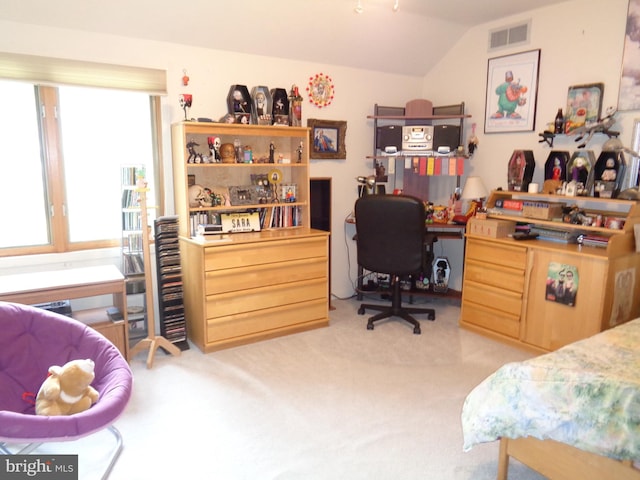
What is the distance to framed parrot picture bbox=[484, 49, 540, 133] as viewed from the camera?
154 inches

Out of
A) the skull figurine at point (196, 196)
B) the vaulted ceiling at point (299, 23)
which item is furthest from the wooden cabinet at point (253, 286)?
the vaulted ceiling at point (299, 23)

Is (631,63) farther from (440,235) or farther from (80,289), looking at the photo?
(80,289)

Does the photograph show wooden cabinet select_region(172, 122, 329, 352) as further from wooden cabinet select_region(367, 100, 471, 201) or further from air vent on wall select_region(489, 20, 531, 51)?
air vent on wall select_region(489, 20, 531, 51)

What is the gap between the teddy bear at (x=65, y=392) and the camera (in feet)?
6.18

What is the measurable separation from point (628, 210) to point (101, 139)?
3.91 metres

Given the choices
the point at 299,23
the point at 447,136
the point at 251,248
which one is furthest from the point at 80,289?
the point at 447,136

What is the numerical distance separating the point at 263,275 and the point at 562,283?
213 cm

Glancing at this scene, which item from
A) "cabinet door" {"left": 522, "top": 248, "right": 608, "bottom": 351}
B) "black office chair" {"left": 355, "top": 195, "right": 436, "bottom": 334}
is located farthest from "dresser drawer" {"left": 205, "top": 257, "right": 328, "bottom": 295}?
"cabinet door" {"left": 522, "top": 248, "right": 608, "bottom": 351}

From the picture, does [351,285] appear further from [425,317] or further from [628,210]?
[628,210]

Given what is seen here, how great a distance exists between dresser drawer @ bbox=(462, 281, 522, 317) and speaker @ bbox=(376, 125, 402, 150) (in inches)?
59.6

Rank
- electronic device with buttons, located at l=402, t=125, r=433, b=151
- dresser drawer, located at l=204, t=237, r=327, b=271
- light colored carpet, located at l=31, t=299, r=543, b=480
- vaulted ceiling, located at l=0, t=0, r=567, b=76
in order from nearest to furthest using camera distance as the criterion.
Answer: light colored carpet, located at l=31, t=299, r=543, b=480 < vaulted ceiling, located at l=0, t=0, r=567, b=76 < dresser drawer, located at l=204, t=237, r=327, b=271 < electronic device with buttons, located at l=402, t=125, r=433, b=151

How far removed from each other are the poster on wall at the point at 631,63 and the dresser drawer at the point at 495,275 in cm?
142

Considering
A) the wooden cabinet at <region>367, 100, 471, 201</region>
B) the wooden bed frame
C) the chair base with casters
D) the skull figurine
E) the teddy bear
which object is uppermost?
the wooden cabinet at <region>367, 100, 471, 201</region>

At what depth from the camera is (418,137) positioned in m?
4.38
